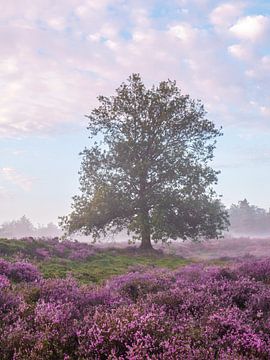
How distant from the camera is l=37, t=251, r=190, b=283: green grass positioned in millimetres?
14953

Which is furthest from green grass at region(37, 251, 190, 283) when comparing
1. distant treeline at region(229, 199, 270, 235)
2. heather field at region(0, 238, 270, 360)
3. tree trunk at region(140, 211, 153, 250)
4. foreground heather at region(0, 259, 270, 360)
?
distant treeline at region(229, 199, 270, 235)

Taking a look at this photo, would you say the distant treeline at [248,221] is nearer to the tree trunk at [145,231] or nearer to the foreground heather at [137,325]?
the tree trunk at [145,231]

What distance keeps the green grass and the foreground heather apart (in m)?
4.70

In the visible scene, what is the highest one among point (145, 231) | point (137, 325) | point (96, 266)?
point (145, 231)

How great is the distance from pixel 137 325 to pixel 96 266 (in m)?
13.9

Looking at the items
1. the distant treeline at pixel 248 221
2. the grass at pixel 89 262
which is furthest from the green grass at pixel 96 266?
the distant treeline at pixel 248 221

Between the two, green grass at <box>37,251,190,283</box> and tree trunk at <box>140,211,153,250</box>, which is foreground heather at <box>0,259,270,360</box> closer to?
green grass at <box>37,251,190,283</box>

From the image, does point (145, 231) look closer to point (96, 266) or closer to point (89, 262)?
point (89, 262)

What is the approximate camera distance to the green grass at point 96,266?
589 inches

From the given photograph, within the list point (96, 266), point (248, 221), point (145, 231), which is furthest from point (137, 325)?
point (248, 221)

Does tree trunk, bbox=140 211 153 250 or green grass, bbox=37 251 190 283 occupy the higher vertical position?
tree trunk, bbox=140 211 153 250

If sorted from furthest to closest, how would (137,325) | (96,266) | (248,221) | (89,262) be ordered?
(248,221) → (89,262) → (96,266) → (137,325)

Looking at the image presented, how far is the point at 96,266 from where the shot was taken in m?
19.7

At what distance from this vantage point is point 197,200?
1173 inches
